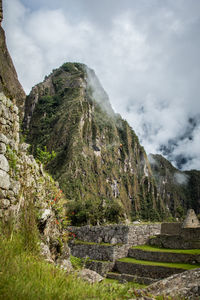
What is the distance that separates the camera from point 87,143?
132000 millimetres

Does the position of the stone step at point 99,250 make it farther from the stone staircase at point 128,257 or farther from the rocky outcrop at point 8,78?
the rocky outcrop at point 8,78

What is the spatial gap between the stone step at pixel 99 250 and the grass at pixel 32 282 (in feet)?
48.2

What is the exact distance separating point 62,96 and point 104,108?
37.0 m

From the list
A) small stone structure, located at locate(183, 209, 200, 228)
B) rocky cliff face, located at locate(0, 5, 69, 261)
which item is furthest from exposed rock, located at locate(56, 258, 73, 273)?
small stone structure, located at locate(183, 209, 200, 228)

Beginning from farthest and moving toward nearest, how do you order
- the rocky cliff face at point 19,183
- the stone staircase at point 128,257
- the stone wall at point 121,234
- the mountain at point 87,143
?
the mountain at point 87,143 < the stone wall at point 121,234 < the stone staircase at point 128,257 < the rocky cliff face at point 19,183

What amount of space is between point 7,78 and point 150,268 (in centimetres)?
1258

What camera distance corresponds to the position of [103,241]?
20.0 metres

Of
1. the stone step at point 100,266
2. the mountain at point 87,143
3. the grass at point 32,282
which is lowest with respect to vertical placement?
the stone step at point 100,266

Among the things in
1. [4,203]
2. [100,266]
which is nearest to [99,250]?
[100,266]

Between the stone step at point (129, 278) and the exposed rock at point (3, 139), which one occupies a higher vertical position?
the exposed rock at point (3, 139)

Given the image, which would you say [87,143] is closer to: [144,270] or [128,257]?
[128,257]

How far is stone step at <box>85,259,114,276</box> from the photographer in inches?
663

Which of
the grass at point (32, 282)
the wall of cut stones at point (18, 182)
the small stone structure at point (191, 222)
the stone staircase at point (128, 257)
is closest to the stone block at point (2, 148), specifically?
the wall of cut stones at point (18, 182)

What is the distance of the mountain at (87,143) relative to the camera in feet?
376
